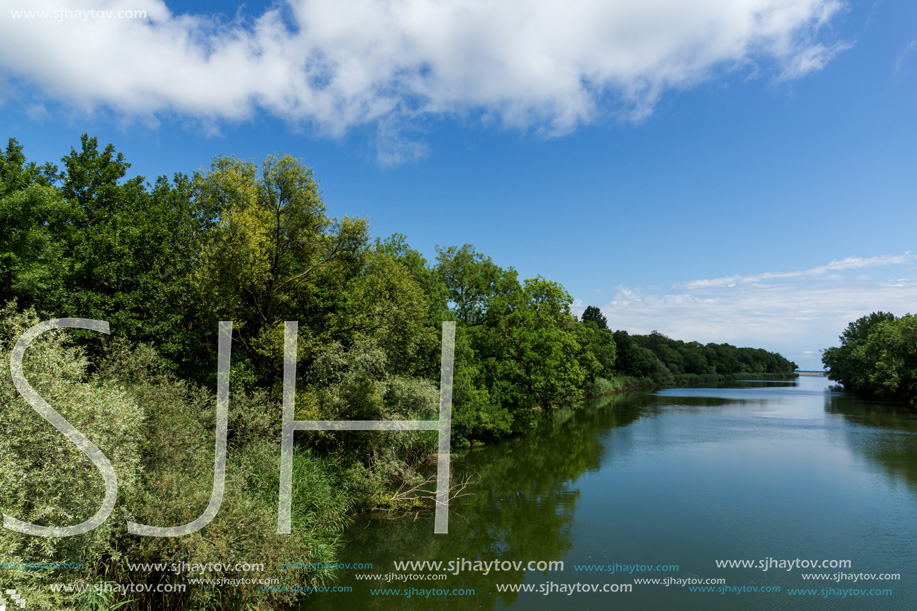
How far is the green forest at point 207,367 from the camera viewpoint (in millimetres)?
8242

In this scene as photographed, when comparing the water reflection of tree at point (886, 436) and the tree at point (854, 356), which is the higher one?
the tree at point (854, 356)

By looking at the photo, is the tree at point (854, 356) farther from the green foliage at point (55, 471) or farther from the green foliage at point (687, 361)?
the green foliage at point (55, 471)

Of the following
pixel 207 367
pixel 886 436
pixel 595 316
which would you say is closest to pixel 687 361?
pixel 595 316

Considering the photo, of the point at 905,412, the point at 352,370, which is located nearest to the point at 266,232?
the point at 352,370

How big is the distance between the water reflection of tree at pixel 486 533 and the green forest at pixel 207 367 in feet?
3.29

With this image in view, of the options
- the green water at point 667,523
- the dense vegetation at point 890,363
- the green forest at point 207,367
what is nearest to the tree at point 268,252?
the green forest at point 207,367

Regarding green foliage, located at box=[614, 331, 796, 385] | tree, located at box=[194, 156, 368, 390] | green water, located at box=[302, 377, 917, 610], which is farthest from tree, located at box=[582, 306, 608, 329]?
tree, located at box=[194, 156, 368, 390]

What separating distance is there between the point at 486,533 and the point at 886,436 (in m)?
33.4

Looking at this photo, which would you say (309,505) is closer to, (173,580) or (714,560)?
(173,580)

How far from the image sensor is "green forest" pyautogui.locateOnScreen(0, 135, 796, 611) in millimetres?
8242

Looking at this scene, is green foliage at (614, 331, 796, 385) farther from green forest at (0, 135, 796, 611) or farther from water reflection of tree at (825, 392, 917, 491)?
green forest at (0, 135, 796, 611)

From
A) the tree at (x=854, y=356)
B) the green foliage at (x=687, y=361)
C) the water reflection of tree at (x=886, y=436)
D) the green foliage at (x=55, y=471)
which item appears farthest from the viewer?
the green foliage at (x=687, y=361)

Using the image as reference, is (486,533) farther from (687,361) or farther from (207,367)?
(687,361)

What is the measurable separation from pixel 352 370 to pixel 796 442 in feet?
98.0
